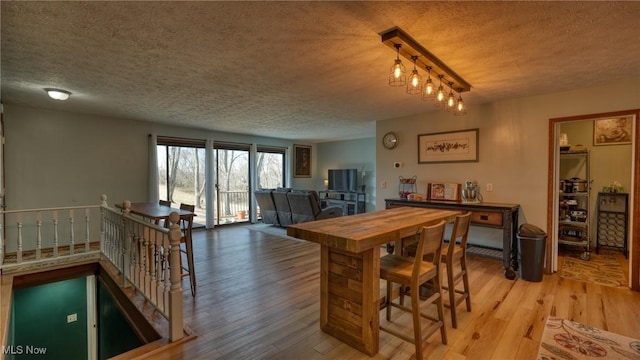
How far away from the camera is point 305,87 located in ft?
11.2

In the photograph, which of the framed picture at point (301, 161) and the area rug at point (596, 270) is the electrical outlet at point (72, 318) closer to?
the framed picture at point (301, 161)

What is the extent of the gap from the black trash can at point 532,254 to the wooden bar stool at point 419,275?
6.14 ft

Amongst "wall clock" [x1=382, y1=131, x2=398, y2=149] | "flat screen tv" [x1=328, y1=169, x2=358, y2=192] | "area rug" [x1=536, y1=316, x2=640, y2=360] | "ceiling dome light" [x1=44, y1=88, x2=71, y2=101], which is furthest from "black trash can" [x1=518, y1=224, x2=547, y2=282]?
"ceiling dome light" [x1=44, y1=88, x2=71, y2=101]

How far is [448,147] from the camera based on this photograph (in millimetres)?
4570

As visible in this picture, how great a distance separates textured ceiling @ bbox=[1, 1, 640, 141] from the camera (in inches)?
71.6

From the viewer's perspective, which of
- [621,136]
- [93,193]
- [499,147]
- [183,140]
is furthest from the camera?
[183,140]

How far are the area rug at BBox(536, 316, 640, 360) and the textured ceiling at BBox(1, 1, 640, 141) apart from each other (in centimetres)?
223

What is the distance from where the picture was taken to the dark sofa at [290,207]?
18.8ft

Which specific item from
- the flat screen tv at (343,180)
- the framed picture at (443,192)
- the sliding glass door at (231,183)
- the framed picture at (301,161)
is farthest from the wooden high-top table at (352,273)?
the framed picture at (301,161)

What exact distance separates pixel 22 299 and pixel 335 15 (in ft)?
17.0

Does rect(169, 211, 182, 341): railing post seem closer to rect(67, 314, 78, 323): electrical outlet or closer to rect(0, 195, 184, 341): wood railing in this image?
rect(0, 195, 184, 341): wood railing

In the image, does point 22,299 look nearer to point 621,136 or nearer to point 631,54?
point 631,54

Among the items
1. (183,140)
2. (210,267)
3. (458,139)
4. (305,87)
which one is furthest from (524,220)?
(183,140)

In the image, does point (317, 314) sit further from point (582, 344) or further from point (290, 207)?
point (290, 207)
